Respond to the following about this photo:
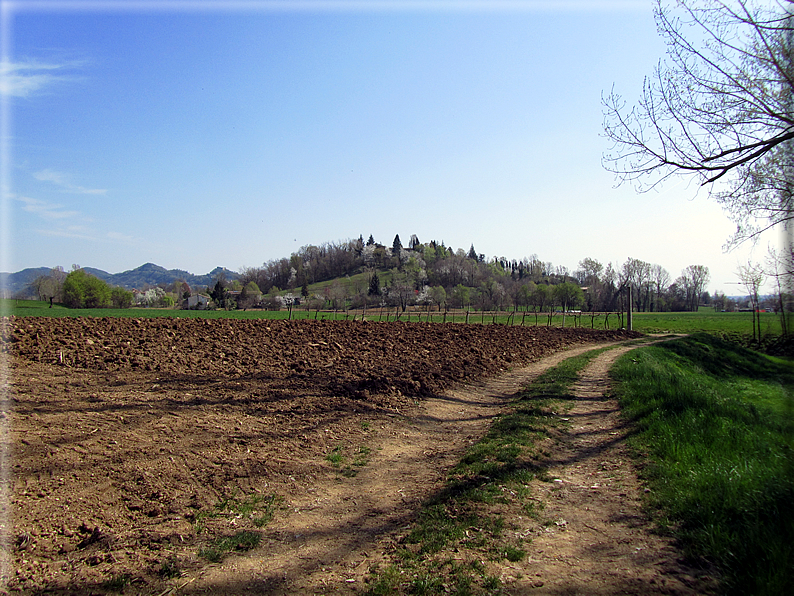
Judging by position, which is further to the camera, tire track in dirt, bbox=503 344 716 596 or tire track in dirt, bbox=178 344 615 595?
tire track in dirt, bbox=178 344 615 595

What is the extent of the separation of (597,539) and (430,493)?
2.00 metres

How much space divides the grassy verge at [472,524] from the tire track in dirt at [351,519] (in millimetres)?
245

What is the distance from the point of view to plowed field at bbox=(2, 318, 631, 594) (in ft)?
12.2

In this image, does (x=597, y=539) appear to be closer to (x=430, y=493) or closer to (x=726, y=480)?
(x=726, y=480)

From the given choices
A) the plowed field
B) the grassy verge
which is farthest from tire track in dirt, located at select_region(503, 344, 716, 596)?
the plowed field

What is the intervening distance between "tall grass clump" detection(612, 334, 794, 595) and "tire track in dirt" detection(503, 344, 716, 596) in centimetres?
22

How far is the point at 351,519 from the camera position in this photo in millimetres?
4699

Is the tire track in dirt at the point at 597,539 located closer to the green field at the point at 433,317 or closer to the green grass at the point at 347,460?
the green grass at the point at 347,460

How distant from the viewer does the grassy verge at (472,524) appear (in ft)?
10.9

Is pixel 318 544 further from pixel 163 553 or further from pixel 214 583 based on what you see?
pixel 163 553

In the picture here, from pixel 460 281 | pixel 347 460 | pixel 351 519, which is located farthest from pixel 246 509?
pixel 460 281

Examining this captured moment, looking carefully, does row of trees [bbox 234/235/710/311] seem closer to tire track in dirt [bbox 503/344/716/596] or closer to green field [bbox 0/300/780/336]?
green field [bbox 0/300/780/336]

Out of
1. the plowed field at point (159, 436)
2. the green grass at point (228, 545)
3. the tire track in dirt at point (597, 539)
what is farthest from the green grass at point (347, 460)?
the tire track in dirt at point (597, 539)

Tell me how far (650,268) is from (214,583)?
400 ft
